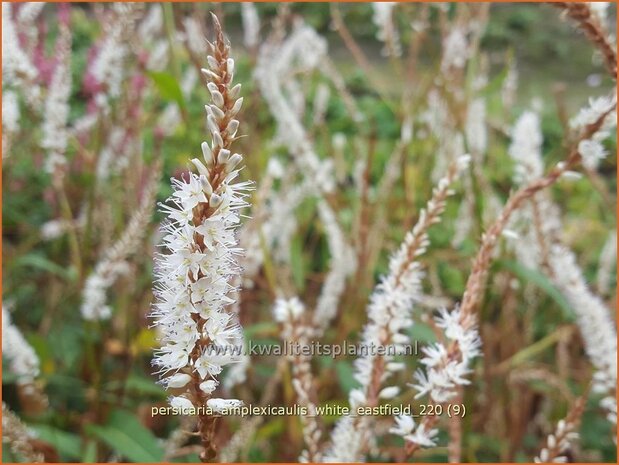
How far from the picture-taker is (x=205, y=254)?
0.36 meters

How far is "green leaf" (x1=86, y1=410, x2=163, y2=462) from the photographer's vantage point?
766 millimetres

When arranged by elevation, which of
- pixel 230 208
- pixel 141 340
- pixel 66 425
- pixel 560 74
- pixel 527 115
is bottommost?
pixel 66 425

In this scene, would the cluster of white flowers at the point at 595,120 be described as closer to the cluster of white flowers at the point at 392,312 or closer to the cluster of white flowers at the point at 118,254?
the cluster of white flowers at the point at 392,312

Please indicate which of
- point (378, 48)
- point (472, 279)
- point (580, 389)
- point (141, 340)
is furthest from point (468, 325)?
point (378, 48)

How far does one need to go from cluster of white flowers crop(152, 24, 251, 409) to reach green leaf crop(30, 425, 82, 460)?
17.9 inches

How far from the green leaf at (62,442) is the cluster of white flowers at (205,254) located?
45 centimetres

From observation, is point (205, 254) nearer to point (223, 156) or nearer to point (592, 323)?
point (223, 156)

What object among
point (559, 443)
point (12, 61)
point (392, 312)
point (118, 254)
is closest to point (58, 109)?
point (12, 61)

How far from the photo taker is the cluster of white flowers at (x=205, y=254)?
1.10ft

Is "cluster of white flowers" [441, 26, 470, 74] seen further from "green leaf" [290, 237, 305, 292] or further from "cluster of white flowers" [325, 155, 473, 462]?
"cluster of white flowers" [325, 155, 473, 462]

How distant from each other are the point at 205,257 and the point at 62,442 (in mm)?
565

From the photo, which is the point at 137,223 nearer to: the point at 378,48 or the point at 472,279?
the point at 472,279

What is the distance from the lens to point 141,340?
95cm

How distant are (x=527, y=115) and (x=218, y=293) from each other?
0.63 meters
